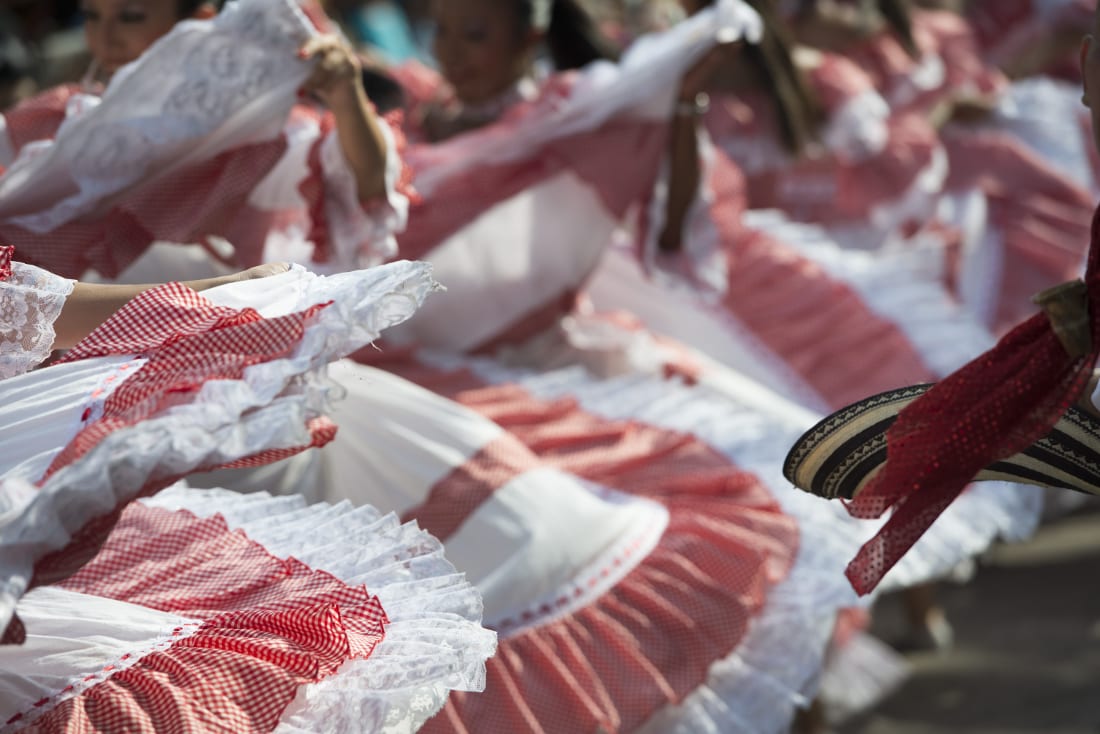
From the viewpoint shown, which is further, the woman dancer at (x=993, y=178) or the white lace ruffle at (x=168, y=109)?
the woman dancer at (x=993, y=178)

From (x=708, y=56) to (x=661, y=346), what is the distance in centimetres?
61

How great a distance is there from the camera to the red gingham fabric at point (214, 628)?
148 centimetres

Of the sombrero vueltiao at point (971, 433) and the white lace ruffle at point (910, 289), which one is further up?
the sombrero vueltiao at point (971, 433)

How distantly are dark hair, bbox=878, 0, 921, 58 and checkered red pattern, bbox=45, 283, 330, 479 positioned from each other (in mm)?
4215

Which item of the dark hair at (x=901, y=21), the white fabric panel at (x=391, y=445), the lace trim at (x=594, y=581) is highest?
the white fabric panel at (x=391, y=445)

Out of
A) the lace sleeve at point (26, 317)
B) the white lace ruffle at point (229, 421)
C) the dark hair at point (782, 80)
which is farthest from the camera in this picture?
the dark hair at point (782, 80)

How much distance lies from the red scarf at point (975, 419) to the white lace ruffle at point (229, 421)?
51cm

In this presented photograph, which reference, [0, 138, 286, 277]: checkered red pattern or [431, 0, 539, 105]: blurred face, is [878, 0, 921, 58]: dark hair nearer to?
[431, 0, 539, 105]: blurred face

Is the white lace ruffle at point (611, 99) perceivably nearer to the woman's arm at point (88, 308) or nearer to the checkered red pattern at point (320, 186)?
the checkered red pattern at point (320, 186)

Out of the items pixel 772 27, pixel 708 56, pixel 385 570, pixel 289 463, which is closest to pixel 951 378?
pixel 385 570

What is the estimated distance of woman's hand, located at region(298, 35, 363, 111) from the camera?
7.34 ft

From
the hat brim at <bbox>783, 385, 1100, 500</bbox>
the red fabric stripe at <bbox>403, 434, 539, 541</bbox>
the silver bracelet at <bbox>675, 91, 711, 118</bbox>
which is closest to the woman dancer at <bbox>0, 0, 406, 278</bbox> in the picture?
the red fabric stripe at <bbox>403, 434, 539, 541</bbox>

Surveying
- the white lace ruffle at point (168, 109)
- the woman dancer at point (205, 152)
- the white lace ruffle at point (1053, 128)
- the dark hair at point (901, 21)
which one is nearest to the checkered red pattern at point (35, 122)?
the woman dancer at point (205, 152)

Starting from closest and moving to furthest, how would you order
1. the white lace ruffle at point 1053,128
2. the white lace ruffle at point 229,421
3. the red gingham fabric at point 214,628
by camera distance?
the white lace ruffle at point 229,421 → the red gingham fabric at point 214,628 → the white lace ruffle at point 1053,128
